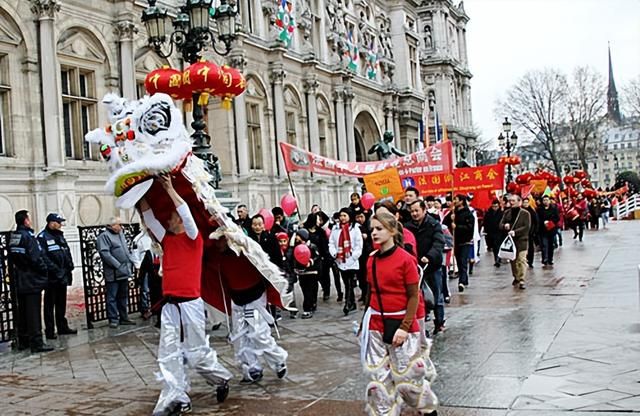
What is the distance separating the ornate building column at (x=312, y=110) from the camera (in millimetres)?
30344

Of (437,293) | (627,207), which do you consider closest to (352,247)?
(437,293)

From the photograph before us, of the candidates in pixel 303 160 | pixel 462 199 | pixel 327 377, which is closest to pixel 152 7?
pixel 303 160

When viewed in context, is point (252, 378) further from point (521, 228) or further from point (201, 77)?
point (521, 228)

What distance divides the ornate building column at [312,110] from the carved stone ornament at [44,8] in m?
14.3

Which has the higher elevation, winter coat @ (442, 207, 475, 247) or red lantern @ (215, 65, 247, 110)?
red lantern @ (215, 65, 247, 110)

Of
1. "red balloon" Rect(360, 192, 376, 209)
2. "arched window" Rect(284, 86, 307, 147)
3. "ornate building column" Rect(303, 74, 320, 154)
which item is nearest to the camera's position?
"red balloon" Rect(360, 192, 376, 209)

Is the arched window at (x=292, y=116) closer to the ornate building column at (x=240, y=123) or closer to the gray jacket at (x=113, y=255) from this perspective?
the ornate building column at (x=240, y=123)

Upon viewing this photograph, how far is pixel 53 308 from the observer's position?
11.0 metres

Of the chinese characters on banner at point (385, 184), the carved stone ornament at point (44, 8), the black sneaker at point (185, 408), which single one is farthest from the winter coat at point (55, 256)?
the carved stone ornament at point (44, 8)

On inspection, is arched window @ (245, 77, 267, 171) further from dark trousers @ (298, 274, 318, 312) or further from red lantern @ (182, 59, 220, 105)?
red lantern @ (182, 59, 220, 105)

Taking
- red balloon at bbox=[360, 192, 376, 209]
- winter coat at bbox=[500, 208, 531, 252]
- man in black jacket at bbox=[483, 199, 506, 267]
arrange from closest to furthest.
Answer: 1. red balloon at bbox=[360, 192, 376, 209]
2. winter coat at bbox=[500, 208, 531, 252]
3. man in black jacket at bbox=[483, 199, 506, 267]

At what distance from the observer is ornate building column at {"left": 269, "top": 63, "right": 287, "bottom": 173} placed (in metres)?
27.5

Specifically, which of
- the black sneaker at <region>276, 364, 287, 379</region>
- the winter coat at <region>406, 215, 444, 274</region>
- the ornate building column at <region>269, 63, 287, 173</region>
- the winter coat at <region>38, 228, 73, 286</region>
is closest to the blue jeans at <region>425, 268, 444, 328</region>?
the winter coat at <region>406, 215, 444, 274</region>

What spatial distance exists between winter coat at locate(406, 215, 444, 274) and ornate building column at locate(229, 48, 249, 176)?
52.3 ft
